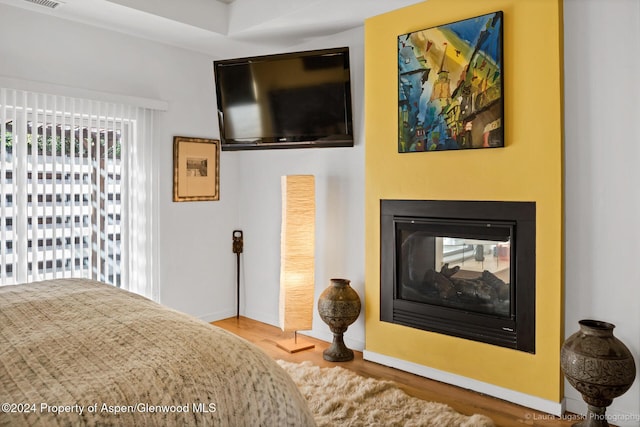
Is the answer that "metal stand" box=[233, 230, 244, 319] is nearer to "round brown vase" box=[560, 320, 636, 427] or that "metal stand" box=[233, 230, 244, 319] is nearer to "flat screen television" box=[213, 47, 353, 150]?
"flat screen television" box=[213, 47, 353, 150]

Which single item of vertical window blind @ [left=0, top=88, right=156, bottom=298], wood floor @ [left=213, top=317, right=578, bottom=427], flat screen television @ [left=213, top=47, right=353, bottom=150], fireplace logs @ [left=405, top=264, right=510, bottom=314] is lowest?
wood floor @ [left=213, top=317, right=578, bottom=427]

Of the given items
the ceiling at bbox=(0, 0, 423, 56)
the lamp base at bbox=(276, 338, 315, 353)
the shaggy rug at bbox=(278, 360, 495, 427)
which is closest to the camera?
the shaggy rug at bbox=(278, 360, 495, 427)

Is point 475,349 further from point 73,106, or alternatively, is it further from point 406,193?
point 73,106

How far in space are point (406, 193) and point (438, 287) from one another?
0.67m

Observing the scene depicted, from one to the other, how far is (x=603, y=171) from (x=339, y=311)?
73.6 inches

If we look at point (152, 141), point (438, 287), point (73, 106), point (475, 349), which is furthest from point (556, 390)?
point (73, 106)

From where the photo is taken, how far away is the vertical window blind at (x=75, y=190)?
10.5 feet

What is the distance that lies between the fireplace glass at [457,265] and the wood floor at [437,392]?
20.0 inches

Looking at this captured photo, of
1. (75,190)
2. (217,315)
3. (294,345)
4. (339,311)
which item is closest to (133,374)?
(339,311)

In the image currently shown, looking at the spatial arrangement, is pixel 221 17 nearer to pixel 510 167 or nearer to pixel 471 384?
pixel 510 167

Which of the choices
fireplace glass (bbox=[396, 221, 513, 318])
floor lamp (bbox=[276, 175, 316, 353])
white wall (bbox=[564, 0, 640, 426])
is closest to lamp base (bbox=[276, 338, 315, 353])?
floor lamp (bbox=[276, 175, 316, 353])

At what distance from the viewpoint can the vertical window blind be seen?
3201 mm

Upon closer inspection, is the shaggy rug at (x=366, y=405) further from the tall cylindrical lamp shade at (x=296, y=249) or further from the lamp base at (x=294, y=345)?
the tall cylindrical lamp shade at (x=296, y=249)

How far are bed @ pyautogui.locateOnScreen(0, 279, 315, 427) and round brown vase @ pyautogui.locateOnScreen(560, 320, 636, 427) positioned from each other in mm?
1562
